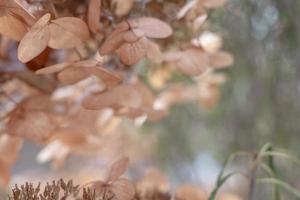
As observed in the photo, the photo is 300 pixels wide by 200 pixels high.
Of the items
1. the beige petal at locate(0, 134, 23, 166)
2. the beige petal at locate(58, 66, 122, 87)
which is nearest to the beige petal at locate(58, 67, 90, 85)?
the beige petal at locate(58, 66, 122, 87)

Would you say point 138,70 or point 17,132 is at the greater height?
point 138,70

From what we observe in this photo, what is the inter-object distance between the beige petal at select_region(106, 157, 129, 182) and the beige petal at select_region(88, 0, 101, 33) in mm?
103

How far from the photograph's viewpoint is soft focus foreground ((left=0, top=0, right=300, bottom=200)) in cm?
45

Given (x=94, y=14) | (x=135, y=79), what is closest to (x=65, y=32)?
(x=94, y=14)

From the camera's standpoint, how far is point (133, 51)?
0.45 m

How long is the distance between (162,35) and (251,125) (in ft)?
2.24

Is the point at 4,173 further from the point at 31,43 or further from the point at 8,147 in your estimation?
the point at 31,43

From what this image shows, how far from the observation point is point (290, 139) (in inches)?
40.1

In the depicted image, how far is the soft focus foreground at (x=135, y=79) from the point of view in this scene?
1.49 ft

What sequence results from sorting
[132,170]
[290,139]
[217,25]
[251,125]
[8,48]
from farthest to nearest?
[132,170], [251,125], [290,139], [217,25], [8,48]

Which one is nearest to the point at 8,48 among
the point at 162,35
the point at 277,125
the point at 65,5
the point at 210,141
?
the point at 65,5

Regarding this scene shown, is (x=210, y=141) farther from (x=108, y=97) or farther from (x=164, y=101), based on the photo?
(x=108, y=97)

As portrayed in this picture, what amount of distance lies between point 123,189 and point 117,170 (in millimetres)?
26

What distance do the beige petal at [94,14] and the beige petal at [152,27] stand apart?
3 cm
